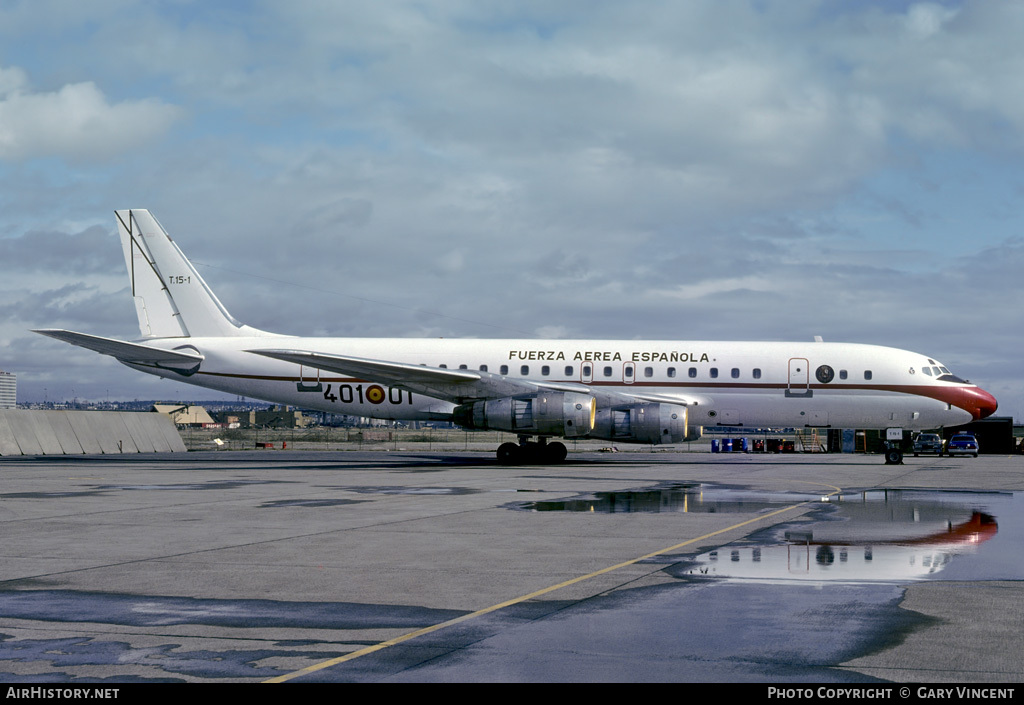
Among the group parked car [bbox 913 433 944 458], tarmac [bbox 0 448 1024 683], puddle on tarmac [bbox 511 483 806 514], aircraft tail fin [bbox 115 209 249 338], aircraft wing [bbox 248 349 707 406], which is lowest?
parked car [bbox 913 433 944 458]

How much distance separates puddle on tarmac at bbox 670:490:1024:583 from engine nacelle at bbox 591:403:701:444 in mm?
13657

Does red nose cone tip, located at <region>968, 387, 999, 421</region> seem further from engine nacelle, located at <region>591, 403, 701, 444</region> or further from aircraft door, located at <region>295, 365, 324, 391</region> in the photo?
aircraft door, located at <region>295, 365, 324, 391</region>

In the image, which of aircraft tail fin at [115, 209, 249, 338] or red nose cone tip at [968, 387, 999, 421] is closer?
red nose cone tip at [968, 387, 999, 421]

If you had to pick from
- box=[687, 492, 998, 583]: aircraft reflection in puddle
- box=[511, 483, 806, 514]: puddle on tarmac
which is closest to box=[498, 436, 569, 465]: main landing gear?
box=[511, 483, 806, 514]: puddle on tarmac

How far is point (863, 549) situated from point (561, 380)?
23.3 meters

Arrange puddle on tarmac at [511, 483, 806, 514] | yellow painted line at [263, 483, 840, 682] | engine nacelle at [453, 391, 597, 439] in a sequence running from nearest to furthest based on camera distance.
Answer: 1. yellow painted line at [263, 483, 840, 682]
2. puddle on tarmac at [511, 483, 806, 514]
3. engine nacelle at [453, 391, 597, 439]

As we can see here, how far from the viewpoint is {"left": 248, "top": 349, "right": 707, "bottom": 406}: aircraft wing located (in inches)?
1250

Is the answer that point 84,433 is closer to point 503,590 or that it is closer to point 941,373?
point 941,373

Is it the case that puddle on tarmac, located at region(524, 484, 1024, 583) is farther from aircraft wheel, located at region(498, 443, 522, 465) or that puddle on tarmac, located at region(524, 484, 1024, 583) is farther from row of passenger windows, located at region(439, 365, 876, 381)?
aircraft wheel, located at region(498, 443, 522, 465)

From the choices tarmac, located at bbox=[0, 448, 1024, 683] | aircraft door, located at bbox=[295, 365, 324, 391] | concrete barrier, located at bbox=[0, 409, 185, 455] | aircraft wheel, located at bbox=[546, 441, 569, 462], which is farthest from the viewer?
concrete barrier, located at bbox=[0, 409, 185, 455]

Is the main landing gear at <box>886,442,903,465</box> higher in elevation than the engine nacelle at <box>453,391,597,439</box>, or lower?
lower

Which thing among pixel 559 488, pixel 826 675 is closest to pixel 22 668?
pixel 826 675

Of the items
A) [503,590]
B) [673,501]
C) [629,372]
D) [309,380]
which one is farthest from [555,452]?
[503,590]

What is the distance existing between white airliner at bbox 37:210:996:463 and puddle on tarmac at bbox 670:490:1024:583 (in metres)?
15.4
